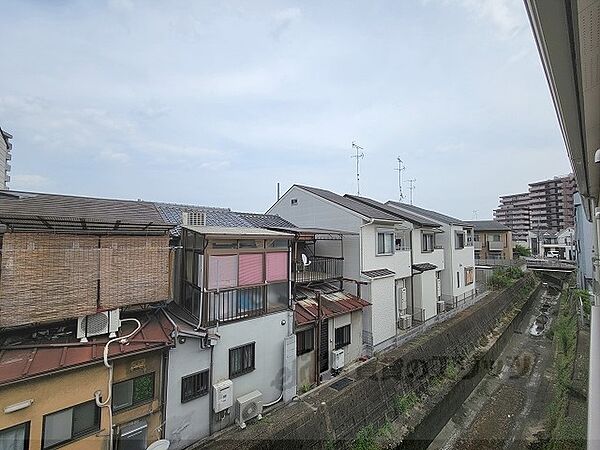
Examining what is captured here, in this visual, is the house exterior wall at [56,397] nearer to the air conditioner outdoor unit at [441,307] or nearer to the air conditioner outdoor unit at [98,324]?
the air conditioner outdoor unit at [98,324]

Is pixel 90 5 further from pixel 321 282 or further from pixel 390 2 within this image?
pixel 321 282

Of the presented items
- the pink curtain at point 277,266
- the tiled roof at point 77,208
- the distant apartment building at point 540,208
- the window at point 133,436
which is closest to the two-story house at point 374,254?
the pink curtain at point 277,266

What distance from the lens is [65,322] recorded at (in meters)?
7.02

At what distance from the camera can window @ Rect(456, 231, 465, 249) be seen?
883 inches

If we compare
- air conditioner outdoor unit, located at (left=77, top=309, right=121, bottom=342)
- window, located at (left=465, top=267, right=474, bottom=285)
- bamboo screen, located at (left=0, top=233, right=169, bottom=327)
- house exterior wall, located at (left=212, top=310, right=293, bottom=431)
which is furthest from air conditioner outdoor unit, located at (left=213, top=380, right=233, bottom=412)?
window, located at (left=465, top=267, right=474, bottom=285)

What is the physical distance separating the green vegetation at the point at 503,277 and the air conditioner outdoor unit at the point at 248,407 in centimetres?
2581

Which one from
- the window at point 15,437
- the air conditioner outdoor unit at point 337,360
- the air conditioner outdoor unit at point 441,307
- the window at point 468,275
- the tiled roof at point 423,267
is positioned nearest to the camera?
the window at point 15,437

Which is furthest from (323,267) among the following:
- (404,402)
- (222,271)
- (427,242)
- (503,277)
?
(503,277)

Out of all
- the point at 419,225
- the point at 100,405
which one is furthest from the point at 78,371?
the point at 419,225

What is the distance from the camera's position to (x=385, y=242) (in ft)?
48.9

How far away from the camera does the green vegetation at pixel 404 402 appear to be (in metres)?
9.90

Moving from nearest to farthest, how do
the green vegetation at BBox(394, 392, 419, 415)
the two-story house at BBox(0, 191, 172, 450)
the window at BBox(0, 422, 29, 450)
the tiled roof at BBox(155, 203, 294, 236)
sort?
the window at BBox(0, 422, 29, 450)
the two-story house at BBox(0, 191, 172, 450)
the green vegetation at BBox(394, 392, 419, 415)
the tiled roof at BBox(155, 203, 294, 236)

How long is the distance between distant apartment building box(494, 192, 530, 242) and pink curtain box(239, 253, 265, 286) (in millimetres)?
97884

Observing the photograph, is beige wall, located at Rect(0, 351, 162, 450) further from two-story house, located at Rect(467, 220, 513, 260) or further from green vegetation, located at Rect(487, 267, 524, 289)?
two-story house, located at Rect(467, 220, 513, 260)
